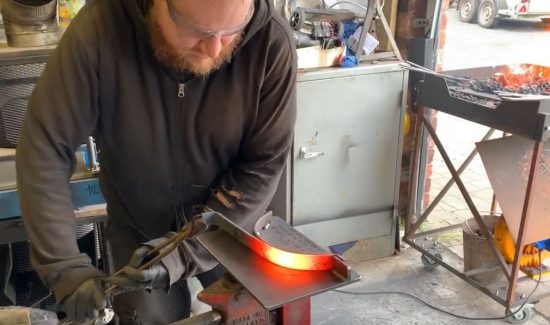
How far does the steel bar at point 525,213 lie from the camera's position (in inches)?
74.8

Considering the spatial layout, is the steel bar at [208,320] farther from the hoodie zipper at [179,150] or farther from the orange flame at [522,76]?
the orange flame at [522,76]

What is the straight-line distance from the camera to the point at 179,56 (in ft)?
3.79

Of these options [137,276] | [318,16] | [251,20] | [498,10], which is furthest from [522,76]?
[498,10]

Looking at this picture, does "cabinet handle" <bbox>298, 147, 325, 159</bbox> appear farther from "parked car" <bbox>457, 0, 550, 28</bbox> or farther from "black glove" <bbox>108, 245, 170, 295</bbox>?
"parked car" <bbox>457, 0, 550, 28</bbox>

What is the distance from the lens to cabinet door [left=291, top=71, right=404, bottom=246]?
2248 mm

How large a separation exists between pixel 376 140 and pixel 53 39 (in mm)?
1331

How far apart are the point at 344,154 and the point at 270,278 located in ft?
5.11

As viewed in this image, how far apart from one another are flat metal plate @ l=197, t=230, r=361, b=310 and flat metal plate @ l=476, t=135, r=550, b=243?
1.45m

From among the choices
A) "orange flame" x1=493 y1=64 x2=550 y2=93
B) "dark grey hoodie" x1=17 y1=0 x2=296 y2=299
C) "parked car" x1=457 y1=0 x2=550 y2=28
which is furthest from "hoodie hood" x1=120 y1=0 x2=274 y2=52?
"parked car" x1=457 y1=0 x2=550 y2=28

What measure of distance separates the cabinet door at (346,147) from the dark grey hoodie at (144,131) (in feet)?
2.95

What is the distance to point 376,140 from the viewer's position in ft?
7.88

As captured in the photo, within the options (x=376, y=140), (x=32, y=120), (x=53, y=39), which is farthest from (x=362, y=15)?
(x=32, y=120)

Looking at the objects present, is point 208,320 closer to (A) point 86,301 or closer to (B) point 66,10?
(A) point 86,301

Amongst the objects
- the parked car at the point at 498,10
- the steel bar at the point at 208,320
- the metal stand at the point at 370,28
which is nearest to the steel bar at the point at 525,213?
the metal stand at the point at 370,28
